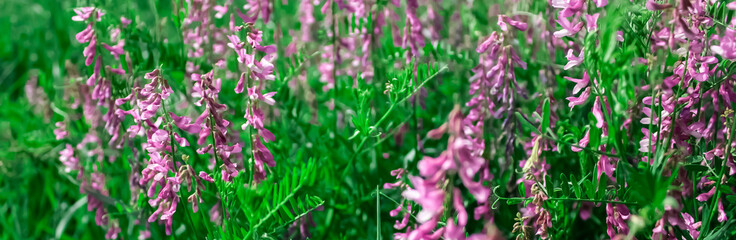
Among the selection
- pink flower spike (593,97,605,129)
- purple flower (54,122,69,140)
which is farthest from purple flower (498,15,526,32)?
purple flower (54,122,69,140)

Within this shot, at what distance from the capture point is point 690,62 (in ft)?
4.97

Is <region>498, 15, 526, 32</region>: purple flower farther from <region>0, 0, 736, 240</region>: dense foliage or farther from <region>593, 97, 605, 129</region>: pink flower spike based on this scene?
<region>593, 97, 605, 129</region>: pink flower spike

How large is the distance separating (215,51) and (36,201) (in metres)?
1.09

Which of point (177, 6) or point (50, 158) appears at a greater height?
point (177, 6)

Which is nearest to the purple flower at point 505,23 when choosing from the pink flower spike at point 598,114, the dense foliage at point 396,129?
the dense foliage at point 396,129

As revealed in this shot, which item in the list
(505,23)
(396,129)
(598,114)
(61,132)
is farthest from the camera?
(61,132)

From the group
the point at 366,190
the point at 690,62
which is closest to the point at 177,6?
the point at 366,190

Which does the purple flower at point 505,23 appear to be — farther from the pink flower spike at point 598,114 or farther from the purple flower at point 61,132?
the purple flower at point 61,132

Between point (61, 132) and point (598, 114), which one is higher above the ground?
point (598, 114)

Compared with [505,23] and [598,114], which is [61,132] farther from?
[598,114]

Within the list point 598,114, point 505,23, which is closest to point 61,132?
point 505,23

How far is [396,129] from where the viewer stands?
2.34 metres

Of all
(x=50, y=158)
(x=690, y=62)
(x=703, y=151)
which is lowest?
(x=50, y=158)

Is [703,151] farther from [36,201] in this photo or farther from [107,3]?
[36,201]
